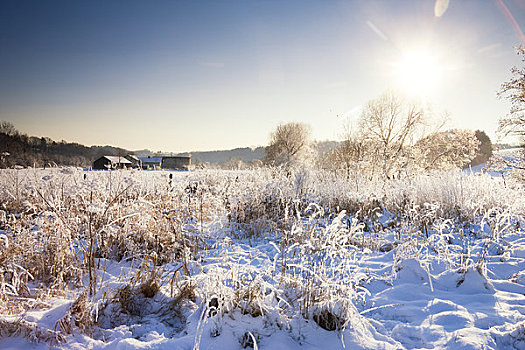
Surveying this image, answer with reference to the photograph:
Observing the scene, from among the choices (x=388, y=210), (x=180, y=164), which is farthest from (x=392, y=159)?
(x=180, y=164)

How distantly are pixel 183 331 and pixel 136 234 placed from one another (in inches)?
96.8

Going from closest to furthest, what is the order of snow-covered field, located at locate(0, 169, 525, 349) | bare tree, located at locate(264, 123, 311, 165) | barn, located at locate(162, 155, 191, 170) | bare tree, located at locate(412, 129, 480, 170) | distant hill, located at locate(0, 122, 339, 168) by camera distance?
1. snow-covered field, located at locate(0, 169, 525, 349)
2. distant hill, located at locate(0, 122, 339, 168)
3. bare tree, located at locate(412, 129, 480, 170)
4. bare tree, located at locate(264, 123, 311, 165)
5. barn, located at locate(162, 155, 191, 170)

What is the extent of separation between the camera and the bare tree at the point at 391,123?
59.7 feet

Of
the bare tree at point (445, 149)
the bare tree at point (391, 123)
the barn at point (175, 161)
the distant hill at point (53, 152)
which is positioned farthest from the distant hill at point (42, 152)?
the bare tree at point (445, 149)

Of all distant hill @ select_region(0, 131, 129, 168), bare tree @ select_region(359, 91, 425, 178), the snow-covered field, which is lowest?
the snow-covered field

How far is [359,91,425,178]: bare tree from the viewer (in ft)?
59.7

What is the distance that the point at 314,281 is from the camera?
261cm

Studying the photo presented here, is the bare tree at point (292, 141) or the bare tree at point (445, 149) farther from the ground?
the bare tree at point (292, 141)

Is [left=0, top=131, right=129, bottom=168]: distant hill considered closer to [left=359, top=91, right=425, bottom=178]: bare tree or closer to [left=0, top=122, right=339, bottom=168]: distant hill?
[left=0, top=122, right=339, bottom=168]: distant hill

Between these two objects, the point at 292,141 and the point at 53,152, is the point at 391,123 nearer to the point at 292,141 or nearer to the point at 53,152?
the point at 292,141

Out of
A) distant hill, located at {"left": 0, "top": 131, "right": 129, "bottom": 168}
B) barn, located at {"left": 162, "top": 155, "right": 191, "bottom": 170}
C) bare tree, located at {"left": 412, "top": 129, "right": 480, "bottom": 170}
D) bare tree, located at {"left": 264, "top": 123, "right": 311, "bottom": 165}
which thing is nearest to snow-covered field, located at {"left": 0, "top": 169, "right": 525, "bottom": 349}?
distant hill, located at {"left": 0, "top": 131, "right": 129, "bottom": 168}

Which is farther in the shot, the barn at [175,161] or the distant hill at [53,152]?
the barn at [175,161]

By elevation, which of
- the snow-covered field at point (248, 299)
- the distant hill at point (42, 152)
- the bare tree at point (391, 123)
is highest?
the bare tree at point (391, 123)

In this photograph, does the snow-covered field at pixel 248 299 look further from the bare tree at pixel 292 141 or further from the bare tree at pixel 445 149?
the bare tree at pixel 292 141
